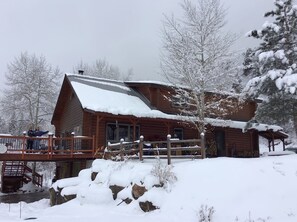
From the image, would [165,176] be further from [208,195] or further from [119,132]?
[119,132]

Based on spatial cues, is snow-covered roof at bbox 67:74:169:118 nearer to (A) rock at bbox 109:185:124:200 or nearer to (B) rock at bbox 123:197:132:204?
(A) rock at bbox 109:185:124:200

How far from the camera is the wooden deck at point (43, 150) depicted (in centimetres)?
1686

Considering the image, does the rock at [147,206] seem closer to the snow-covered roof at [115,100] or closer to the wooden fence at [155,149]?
the wooden fence at [155,149]

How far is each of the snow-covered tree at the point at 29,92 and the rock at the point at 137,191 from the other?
82.6 ft

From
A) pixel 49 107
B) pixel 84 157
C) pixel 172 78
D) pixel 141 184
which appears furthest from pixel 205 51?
pixel 49 107

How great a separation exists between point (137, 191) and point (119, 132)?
10117 millimetres

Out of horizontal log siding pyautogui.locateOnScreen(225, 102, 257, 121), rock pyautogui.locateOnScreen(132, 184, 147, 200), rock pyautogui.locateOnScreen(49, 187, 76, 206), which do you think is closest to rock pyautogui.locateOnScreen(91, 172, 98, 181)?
rock pyautogui.locateOnScreen(49, 187, 76, 206)

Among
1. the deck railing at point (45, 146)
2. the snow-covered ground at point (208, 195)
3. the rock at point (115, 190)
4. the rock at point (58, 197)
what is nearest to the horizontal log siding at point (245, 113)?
the deck railing at point (45, 146)

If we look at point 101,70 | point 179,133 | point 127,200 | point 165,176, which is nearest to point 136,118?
point 179,133

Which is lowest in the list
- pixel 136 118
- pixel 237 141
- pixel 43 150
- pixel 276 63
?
pixel 43 150

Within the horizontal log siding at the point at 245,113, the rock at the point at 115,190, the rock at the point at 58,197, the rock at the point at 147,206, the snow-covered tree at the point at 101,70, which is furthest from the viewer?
the snow-covered tree at the point at 101,70

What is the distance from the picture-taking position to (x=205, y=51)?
63.0ft

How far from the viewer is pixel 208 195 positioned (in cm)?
929

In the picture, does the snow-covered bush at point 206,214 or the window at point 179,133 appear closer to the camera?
the snow-covered bush at point 206,214
